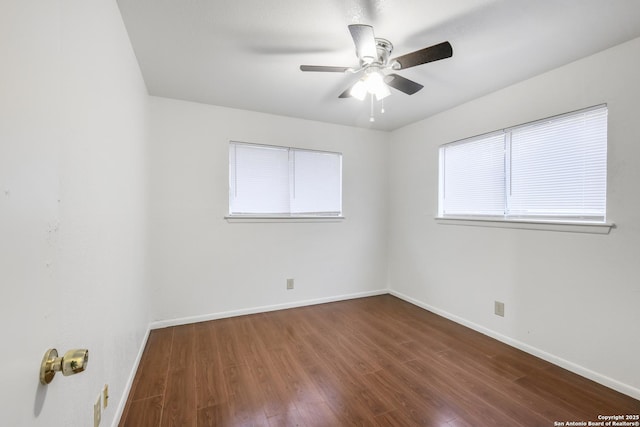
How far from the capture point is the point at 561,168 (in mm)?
2266

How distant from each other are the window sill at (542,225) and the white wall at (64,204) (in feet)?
9.82

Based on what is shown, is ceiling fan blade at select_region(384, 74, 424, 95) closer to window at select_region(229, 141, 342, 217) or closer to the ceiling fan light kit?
the ceiling fan light kit

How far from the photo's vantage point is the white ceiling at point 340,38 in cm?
159

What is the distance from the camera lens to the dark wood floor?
1684mm

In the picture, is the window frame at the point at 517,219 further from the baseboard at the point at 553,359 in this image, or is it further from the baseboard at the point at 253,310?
the baseboard at the point at 253,310

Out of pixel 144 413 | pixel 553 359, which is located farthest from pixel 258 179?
pixel 553 359

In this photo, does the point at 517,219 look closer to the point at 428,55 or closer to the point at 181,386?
the point at 428,55

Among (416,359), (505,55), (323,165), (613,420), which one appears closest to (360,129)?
(323,165)

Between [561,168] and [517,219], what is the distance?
0.53m

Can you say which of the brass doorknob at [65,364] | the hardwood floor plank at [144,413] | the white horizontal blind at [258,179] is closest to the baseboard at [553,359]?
the white horizontal blind at [258,179]

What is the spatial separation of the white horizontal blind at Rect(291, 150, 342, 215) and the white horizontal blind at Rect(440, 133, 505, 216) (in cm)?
132

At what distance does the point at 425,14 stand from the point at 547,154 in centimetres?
164

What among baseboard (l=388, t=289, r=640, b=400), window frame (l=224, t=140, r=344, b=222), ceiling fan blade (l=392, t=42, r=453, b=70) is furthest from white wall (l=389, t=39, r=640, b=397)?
ceiling fan blade (l=392, t=42, r=453, b=70)

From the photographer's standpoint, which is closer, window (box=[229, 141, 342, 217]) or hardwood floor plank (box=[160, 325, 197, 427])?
hardwood floor plank (box=[160, 325, 197, 427])
